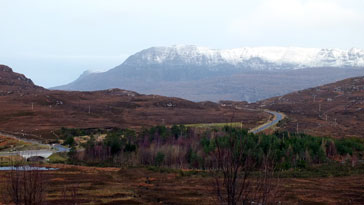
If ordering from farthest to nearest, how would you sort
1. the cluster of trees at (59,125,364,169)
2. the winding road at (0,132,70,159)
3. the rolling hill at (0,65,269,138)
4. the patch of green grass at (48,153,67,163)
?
the rolling hill at (0,65,269,138)
the winding road at (0,132,70,159)
the cluster of trees at (59,125,364,169)
the patch of green grass at (48,153,67,163)

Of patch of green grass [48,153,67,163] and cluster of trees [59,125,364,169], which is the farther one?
cluster of trees [59,125,364,169]

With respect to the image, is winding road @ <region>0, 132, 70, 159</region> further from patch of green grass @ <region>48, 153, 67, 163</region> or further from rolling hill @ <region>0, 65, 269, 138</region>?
rolling hill @ <region>0, 65, 269, 138</region>

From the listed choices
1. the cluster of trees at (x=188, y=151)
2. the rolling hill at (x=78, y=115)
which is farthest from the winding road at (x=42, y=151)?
the rolling hill at (x=78, y=115)

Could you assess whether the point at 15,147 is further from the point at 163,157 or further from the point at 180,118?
the point at 180,118

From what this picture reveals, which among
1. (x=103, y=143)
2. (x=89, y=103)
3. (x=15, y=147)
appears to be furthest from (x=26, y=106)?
(x=103, y=143)

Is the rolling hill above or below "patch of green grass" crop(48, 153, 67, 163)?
above

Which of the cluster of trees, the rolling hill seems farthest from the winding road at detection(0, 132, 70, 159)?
the rolling hill

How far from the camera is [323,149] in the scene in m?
82.0

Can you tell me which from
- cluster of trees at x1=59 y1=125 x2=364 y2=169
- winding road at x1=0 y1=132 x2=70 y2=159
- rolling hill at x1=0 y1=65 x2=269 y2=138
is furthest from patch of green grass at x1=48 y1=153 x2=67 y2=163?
rolling hill at x1=0 y1=65 x2=269 y2=138

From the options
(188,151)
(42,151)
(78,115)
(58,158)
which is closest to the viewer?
(58,158)

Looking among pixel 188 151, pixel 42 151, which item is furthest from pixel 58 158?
pixel 188 151

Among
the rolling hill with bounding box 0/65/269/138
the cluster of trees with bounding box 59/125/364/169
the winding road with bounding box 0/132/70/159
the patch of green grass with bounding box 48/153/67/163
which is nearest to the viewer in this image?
the patch of green grass with bounding box 48/153/67/163

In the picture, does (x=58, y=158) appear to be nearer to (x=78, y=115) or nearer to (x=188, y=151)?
(x=188, y=151)

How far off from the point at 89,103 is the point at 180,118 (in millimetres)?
51652
